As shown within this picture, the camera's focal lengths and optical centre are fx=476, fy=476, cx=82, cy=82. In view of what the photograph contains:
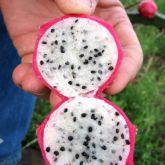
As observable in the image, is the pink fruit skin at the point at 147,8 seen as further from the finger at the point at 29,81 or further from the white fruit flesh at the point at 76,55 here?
the finger at the point at 29,81

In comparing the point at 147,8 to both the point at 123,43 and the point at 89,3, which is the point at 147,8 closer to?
the point at 123,43

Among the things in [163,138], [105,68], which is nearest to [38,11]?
[105,68]

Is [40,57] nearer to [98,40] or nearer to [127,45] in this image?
[98,40]

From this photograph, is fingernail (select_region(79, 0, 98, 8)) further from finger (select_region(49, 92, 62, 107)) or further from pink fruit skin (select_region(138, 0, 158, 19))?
pink fruit skin (select_region(138, 0, 158, 19))

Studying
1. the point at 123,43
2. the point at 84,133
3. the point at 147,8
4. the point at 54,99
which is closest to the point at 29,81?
the point at 54,99

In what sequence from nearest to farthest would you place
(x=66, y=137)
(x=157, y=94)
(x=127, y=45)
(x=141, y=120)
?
(x=66, y=137) → (x=127, y=45) → (x=141, y=120) → (x=157, y=94)

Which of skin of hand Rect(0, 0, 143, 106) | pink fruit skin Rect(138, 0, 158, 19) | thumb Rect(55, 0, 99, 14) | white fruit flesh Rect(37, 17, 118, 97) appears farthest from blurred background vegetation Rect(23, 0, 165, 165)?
thumb Rect(55, 0, 99, 14)

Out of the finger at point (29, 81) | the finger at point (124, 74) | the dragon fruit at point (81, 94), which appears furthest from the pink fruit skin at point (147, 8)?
the finger at point (29, 81)
